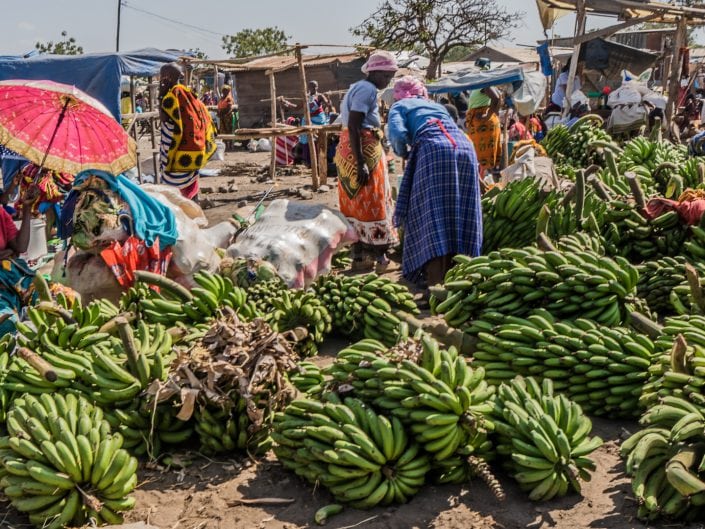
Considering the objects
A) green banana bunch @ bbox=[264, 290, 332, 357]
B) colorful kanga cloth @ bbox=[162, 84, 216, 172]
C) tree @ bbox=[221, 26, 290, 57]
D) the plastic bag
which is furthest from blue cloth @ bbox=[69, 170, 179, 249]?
tree @ bbox=[221, 26, 290, 57]

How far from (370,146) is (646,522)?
4271mm

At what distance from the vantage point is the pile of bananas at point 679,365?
2.99m

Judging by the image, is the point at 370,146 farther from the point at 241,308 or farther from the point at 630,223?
the point at 241,308

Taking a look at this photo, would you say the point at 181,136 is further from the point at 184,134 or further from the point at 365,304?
the point at 365,304

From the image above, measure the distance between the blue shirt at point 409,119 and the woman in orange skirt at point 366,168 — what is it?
0.54 meters

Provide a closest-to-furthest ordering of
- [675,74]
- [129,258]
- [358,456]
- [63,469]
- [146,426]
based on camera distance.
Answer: [63,469] < [358,456] < [146,426] < [129,258] < [675,74]

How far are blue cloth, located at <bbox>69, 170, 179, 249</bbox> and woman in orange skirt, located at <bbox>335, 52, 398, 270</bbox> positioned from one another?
180cm

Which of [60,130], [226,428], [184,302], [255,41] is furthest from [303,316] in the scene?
[255,41]

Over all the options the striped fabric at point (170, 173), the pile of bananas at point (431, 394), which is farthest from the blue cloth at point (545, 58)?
the pile of bananas at point (431, 394)

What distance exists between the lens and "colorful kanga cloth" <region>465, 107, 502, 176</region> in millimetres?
9391

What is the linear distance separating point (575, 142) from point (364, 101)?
3197 mm

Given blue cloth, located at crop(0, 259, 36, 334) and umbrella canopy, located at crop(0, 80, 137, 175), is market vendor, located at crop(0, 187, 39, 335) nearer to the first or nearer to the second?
blue cloth, located at crop(0, 259, 36, 334)

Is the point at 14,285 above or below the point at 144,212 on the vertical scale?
below

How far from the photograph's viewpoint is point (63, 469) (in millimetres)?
2721
